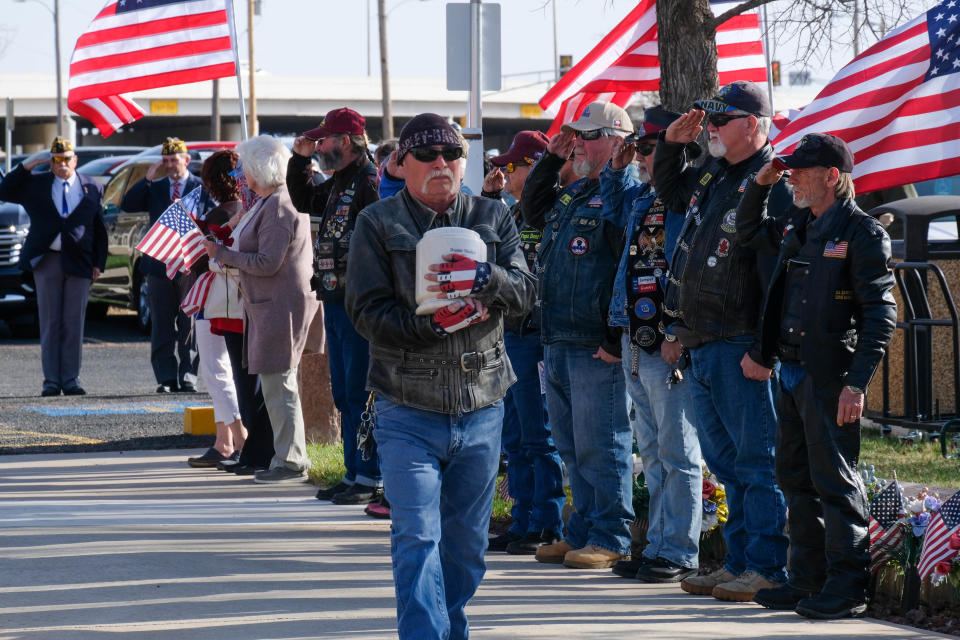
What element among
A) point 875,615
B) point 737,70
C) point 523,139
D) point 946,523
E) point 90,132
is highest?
point 90,132

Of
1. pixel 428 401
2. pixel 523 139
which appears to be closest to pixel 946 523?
pixel 428 401

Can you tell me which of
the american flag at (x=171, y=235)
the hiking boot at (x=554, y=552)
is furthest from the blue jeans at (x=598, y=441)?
the american flag at (x=171, y=235)

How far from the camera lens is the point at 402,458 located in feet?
Answer: 16.3

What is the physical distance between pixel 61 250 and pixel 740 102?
9.33 metres

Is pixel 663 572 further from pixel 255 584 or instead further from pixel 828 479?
pixel 255 584

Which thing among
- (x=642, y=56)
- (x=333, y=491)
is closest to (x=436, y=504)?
(x=333, y=491)

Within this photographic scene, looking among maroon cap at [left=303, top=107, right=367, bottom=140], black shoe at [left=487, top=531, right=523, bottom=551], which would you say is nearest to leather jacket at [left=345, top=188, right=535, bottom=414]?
black shoe at [left=487, top=531, right=523, bottom=551]

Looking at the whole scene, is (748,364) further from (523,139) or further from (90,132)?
(90,132)

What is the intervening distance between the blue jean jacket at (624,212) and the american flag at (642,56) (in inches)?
168

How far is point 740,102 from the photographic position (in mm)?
6273

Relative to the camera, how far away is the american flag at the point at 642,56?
11.2m

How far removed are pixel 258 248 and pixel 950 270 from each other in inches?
196

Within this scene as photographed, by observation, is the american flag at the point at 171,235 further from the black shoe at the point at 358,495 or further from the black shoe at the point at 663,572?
the black shoe at the point at 663,572

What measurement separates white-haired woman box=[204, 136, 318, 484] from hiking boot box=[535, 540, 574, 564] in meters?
2.57
